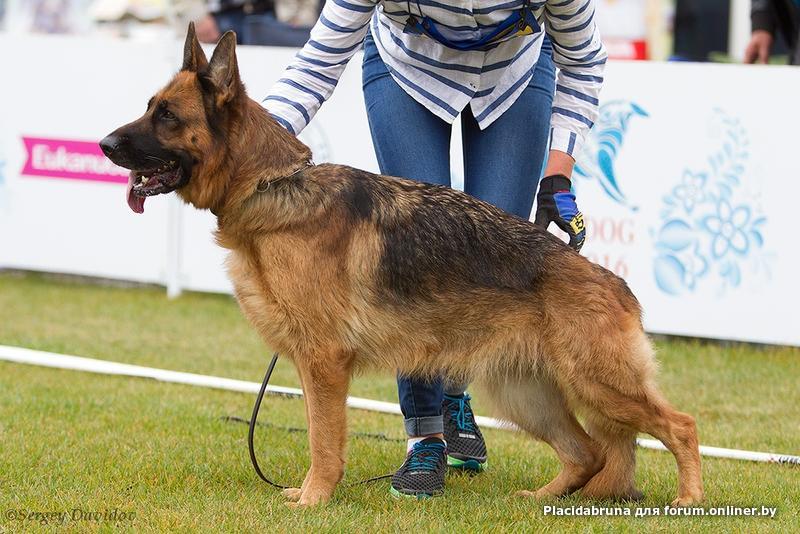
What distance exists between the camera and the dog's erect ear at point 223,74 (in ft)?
12.9

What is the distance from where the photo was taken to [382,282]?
4.16 meters

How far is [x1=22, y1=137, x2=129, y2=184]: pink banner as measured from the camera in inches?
346

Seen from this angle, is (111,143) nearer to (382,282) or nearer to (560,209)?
(382,282)

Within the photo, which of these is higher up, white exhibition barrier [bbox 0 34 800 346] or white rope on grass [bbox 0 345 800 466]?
white exhibition barrier [bbox 0 34 800 346]

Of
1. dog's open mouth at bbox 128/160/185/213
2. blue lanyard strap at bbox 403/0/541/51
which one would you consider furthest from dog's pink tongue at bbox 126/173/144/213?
blue lanyard strap at bbox 403/0/541/51

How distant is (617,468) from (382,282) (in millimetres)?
1179

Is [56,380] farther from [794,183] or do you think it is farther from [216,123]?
[794,183]

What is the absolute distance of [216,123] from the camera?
398cm

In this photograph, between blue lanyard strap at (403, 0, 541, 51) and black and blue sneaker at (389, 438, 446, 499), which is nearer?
blue lanyard strap at (403, 0, 541, 51)

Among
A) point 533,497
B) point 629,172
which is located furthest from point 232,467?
point 629,172

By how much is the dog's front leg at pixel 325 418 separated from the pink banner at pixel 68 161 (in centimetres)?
500

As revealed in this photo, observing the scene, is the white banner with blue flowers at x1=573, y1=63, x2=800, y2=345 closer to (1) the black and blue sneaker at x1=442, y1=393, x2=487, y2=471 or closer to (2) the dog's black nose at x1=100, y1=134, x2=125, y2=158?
(1) the black and blue sneaker at x1=442, y1=393, x2=487, y2=471

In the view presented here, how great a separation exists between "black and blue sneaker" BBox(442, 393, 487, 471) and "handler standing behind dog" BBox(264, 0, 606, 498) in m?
0.22

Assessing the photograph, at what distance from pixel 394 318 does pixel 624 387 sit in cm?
88
